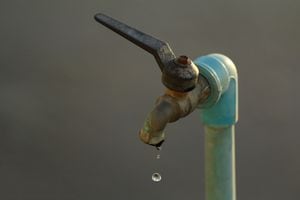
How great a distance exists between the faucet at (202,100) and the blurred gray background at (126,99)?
83 cm

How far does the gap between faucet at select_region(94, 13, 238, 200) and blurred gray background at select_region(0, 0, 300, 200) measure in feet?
2.74

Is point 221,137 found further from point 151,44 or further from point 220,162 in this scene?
point 151,44

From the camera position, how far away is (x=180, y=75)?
56cm

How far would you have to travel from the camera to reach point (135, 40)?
2.00 ft

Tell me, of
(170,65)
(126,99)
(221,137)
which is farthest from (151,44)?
(126,99)

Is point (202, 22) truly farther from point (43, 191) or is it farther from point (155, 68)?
point (43, 191)

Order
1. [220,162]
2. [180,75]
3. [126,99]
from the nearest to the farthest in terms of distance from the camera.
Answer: [180,75] < [220,162] < [126,99]

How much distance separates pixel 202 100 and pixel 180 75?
0.29 feet

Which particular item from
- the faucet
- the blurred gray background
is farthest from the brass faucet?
the blurred gray background

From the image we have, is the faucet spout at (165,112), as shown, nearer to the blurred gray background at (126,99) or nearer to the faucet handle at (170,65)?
the faucet handle at (170,65)

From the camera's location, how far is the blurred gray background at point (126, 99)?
1.54 metres

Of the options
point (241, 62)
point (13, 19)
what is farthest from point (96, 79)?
point (241, 62)

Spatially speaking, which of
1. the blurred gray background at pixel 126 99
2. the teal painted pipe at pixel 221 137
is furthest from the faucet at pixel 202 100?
the blurred gray background at pixel 126 99

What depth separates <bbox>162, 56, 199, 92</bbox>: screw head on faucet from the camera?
0.56 meters
